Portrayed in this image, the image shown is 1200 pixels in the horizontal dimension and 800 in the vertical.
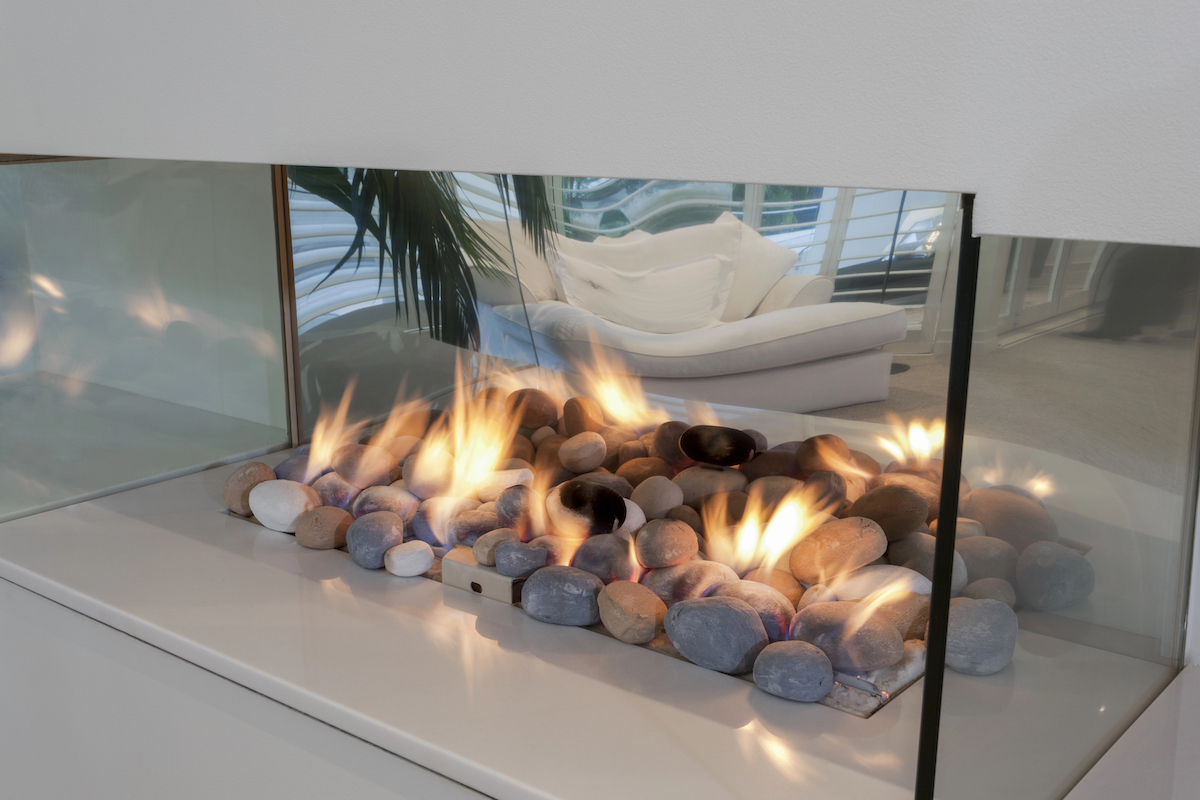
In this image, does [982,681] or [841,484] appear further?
[841,484]

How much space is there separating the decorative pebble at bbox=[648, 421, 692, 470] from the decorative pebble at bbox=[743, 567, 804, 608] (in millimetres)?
272

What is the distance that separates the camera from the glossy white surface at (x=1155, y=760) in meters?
0.66

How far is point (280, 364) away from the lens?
1.48m

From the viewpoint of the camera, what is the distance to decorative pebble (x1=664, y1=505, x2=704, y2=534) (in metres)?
1.04

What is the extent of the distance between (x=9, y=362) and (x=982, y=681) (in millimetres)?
1294

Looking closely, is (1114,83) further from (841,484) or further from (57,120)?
(57,120)

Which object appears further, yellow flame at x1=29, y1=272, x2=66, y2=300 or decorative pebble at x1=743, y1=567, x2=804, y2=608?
yellow flame at x1=29, y1=272, x2=66, y2=300

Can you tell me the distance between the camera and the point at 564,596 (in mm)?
901

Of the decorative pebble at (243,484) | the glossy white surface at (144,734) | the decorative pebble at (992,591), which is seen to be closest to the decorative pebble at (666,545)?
the glossy white surface at (144,734)

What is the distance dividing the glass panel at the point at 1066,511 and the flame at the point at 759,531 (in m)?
0.33

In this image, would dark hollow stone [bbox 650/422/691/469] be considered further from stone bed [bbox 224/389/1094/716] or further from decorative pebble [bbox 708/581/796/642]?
A: decorative pebble [bbox 708/581/796/642]

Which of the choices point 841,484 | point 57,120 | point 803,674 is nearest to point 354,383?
point 57,120

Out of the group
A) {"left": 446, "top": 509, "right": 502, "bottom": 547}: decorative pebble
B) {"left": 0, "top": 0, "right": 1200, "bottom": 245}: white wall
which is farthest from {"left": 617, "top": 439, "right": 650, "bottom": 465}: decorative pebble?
{"left": 0, "top": 0, "right": 1200, "bottom": 245}: white wall

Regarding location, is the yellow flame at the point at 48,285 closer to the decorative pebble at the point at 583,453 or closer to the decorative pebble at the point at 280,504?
the decorative pebble at the point at 280,504
